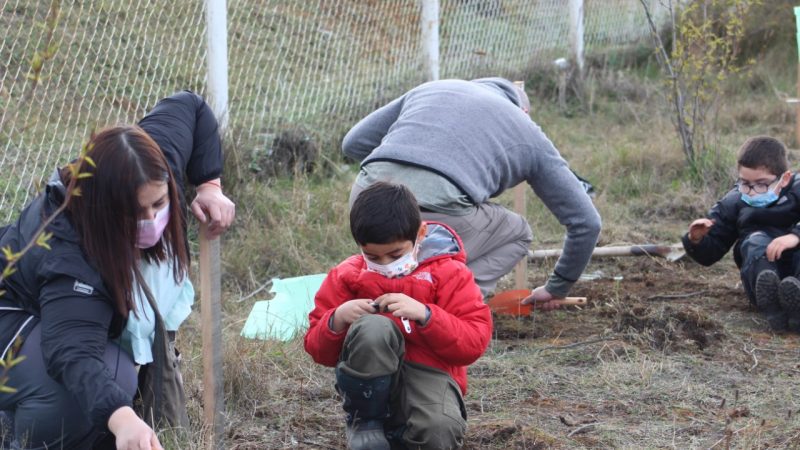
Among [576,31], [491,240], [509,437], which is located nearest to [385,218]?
[509,437]

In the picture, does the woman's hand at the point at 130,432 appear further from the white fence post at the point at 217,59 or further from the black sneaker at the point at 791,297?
the white fence post at the point at 217,59

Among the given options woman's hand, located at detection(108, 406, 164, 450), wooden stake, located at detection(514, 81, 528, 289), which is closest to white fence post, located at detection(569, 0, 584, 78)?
wooden stake, located at detection(514, 81, 528, 289)

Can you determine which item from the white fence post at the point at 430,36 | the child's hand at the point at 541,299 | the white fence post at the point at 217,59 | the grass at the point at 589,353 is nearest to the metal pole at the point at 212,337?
the grass at the point at 589,353

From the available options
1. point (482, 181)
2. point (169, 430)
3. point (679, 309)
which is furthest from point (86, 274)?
point (679, 309)

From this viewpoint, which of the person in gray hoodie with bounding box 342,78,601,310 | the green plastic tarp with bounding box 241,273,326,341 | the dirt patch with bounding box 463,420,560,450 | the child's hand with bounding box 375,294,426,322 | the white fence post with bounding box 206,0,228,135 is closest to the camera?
the child's hand with bounding box 375,294,426,322

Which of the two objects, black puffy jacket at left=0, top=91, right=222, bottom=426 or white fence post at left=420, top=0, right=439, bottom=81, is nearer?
black puffy jacket at left=0, top=91, right=222, bottom=426

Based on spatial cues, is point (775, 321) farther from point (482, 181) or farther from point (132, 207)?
point (132, 207)

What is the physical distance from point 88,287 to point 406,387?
98cm

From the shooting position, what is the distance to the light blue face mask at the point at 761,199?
445cm

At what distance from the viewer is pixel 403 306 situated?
2836 mm

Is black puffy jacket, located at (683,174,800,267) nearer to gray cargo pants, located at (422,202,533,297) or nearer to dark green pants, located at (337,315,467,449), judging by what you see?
gray cargo pants, located at (422,202,533,297)

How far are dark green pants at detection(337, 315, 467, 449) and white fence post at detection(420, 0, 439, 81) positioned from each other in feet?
15.6

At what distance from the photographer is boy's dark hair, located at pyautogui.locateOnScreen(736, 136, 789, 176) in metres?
4.34

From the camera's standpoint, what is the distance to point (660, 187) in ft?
21.9
